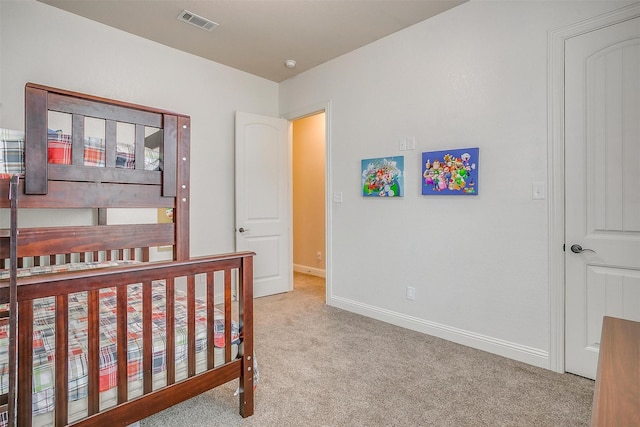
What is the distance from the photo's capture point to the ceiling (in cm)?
262

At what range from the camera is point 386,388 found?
2016 millimetres

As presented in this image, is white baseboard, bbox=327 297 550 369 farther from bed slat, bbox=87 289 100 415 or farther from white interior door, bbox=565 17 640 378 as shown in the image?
bed slat, bbox=87 289 100 415

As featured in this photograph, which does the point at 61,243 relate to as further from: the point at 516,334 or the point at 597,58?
the point at 597,58

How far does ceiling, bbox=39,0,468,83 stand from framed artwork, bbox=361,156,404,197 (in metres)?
1.13

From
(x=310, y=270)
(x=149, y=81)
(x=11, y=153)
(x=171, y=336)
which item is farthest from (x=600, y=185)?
(x=310, y=270)

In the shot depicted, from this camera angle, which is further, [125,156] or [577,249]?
[577,249]

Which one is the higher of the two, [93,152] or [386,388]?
[93,152]

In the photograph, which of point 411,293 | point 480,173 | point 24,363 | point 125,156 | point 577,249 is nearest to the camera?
point 24,363

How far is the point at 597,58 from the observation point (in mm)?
2064

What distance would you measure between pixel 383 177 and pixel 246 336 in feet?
6.37

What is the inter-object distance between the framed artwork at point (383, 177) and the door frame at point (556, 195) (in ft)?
3.66

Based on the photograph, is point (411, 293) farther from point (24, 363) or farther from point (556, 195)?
point (24, 363)

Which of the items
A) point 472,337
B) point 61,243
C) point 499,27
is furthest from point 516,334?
point 61,243

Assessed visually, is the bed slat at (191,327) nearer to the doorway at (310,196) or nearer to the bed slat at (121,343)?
the bed slat at (121,343)
